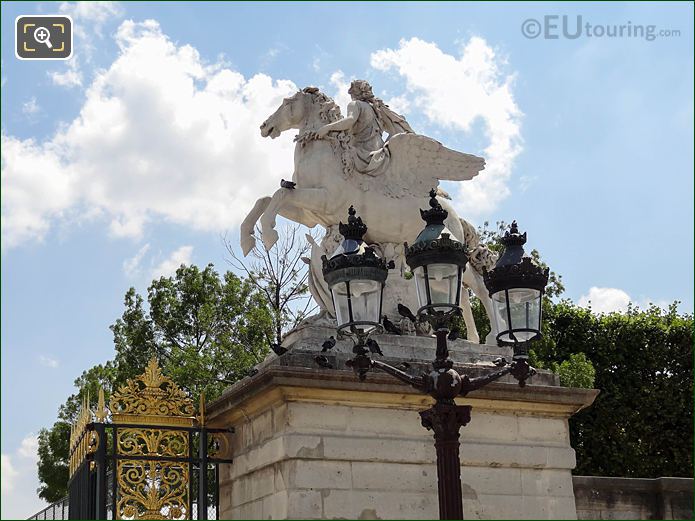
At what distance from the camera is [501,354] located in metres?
10.0

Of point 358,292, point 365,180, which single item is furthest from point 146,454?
point 365,180

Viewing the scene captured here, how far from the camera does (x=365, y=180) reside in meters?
10.5

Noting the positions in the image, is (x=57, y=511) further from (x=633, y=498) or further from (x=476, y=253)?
(x=633, y=498)

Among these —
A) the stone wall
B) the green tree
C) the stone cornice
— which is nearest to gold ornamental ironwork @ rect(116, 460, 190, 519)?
the stone cornice

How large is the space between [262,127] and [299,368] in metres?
3.38

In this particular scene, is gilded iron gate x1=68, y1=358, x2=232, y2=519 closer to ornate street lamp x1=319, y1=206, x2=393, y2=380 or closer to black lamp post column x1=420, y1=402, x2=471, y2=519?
ornate street lamp x1=319, y1=206, x2=393, y2=380

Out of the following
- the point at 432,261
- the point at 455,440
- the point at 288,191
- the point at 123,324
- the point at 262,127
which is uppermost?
the point at 123,324

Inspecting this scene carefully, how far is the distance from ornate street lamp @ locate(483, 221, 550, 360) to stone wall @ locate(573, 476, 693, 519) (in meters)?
Answer: 3.77

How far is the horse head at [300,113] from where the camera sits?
1087 centimetres

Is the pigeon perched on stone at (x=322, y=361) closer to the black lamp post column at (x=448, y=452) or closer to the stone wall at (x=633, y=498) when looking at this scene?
the black lamp post column at (x=448, y=452)

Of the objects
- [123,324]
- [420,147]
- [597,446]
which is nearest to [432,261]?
[420,147]

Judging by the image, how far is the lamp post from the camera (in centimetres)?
712

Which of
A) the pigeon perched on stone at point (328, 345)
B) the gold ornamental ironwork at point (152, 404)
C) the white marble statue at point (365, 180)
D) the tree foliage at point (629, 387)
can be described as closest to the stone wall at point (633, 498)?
the white marble statue at point (365, 180)

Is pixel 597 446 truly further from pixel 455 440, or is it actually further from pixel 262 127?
pixel 455 440
